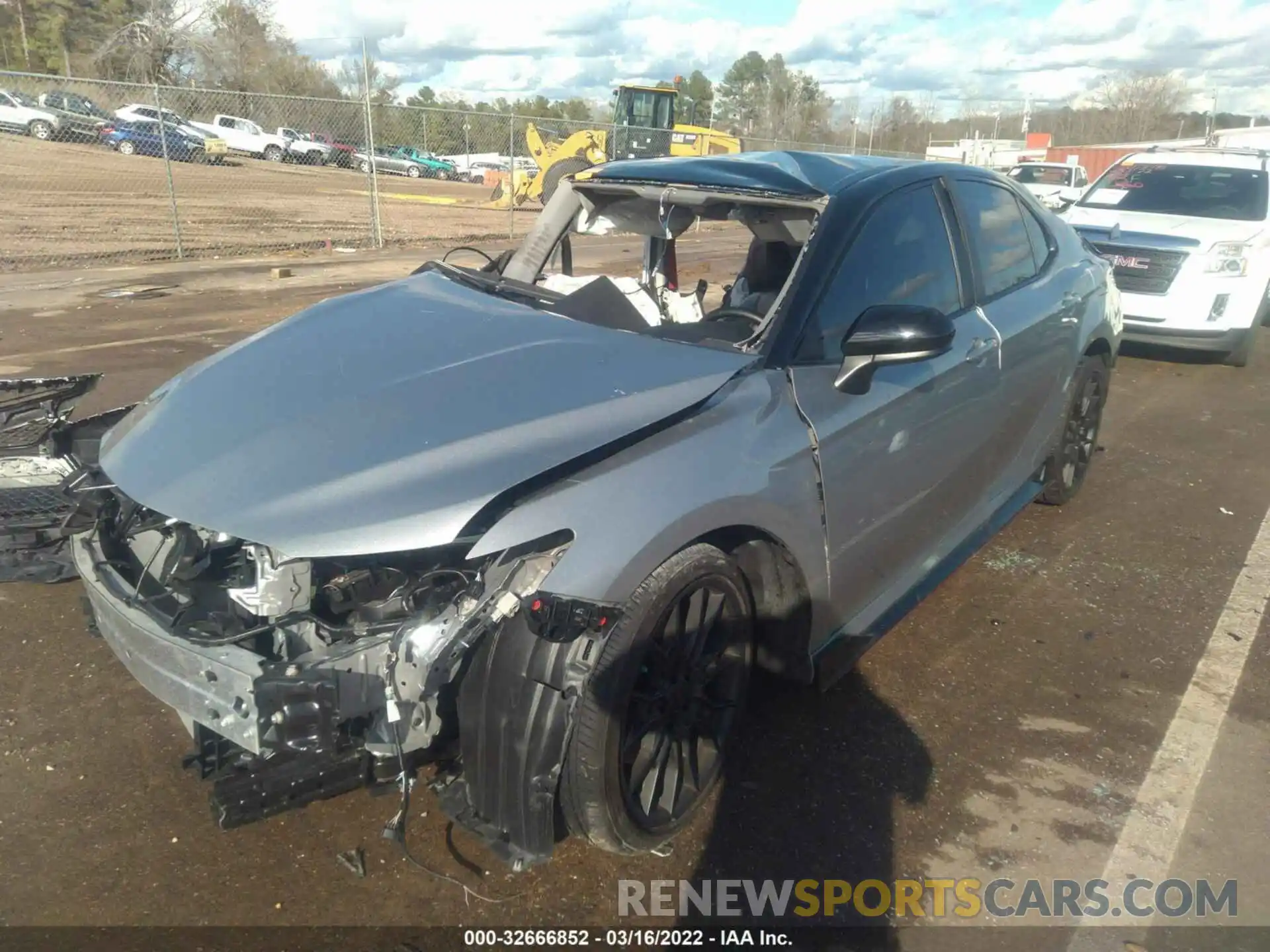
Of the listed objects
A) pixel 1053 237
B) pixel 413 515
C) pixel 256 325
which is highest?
pixel 1053 237

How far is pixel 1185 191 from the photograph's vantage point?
951cm

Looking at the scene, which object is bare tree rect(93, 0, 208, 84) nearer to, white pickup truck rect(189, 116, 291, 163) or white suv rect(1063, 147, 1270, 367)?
white pickup truck rect(189, 116, 291, 163)

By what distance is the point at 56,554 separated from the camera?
10.9ft

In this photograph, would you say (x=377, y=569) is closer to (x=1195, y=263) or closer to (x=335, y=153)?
(x=1195, y=263)

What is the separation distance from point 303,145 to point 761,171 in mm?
33263

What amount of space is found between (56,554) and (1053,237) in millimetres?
4575

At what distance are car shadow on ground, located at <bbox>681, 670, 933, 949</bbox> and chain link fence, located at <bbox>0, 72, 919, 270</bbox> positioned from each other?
1227 centimetres

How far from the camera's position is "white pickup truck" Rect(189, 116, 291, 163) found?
32969 mm

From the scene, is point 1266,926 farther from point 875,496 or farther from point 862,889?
point 875,496

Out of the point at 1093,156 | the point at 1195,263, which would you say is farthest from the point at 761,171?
the point at 1093,156

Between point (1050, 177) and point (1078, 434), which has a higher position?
point (1050, 177)

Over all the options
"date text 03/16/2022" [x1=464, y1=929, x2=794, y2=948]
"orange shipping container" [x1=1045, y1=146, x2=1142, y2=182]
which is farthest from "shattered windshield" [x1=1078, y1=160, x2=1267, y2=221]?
"orange shipping container" [x1=1045, y1=146, x2=1142, y2=182]

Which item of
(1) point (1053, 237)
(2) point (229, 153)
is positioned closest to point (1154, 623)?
(1) point (1053, 237)

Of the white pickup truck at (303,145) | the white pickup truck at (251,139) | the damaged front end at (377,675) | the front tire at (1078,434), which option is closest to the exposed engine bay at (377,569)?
the damaged front end at (377,675)
